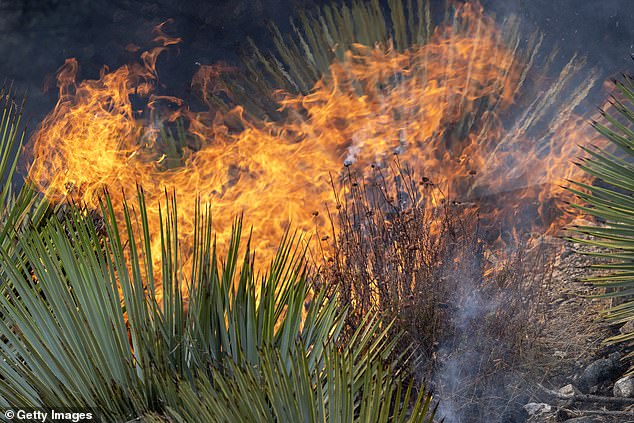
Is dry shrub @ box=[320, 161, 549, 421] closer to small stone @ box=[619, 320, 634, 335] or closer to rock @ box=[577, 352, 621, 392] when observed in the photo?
rock @ box=[577, 352, 621, 392]

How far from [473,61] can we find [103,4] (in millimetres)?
3246

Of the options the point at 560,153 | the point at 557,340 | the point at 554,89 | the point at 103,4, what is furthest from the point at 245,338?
the point at 103,4

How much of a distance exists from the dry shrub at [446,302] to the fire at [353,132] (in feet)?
1.86

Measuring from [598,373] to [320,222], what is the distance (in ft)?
5.11

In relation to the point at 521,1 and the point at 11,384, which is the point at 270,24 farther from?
the point at 11,384

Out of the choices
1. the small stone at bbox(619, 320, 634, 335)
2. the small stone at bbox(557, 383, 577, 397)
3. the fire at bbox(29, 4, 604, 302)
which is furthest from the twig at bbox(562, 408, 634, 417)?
the fire at bbox(29, 4, 604, 302)

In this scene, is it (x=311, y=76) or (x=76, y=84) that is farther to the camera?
(x=76, y=84)

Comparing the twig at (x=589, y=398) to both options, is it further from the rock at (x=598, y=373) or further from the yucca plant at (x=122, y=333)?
the yucca plant at (x=122, y=333)

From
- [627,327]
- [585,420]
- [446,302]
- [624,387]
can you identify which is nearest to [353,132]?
[446,302]

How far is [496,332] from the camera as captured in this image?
Result: 11.0ft

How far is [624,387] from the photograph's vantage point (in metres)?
3.16

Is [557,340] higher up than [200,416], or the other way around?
[200,416]

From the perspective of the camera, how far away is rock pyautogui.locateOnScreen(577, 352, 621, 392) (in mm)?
3275

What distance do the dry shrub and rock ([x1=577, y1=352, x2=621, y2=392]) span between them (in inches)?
9.2
